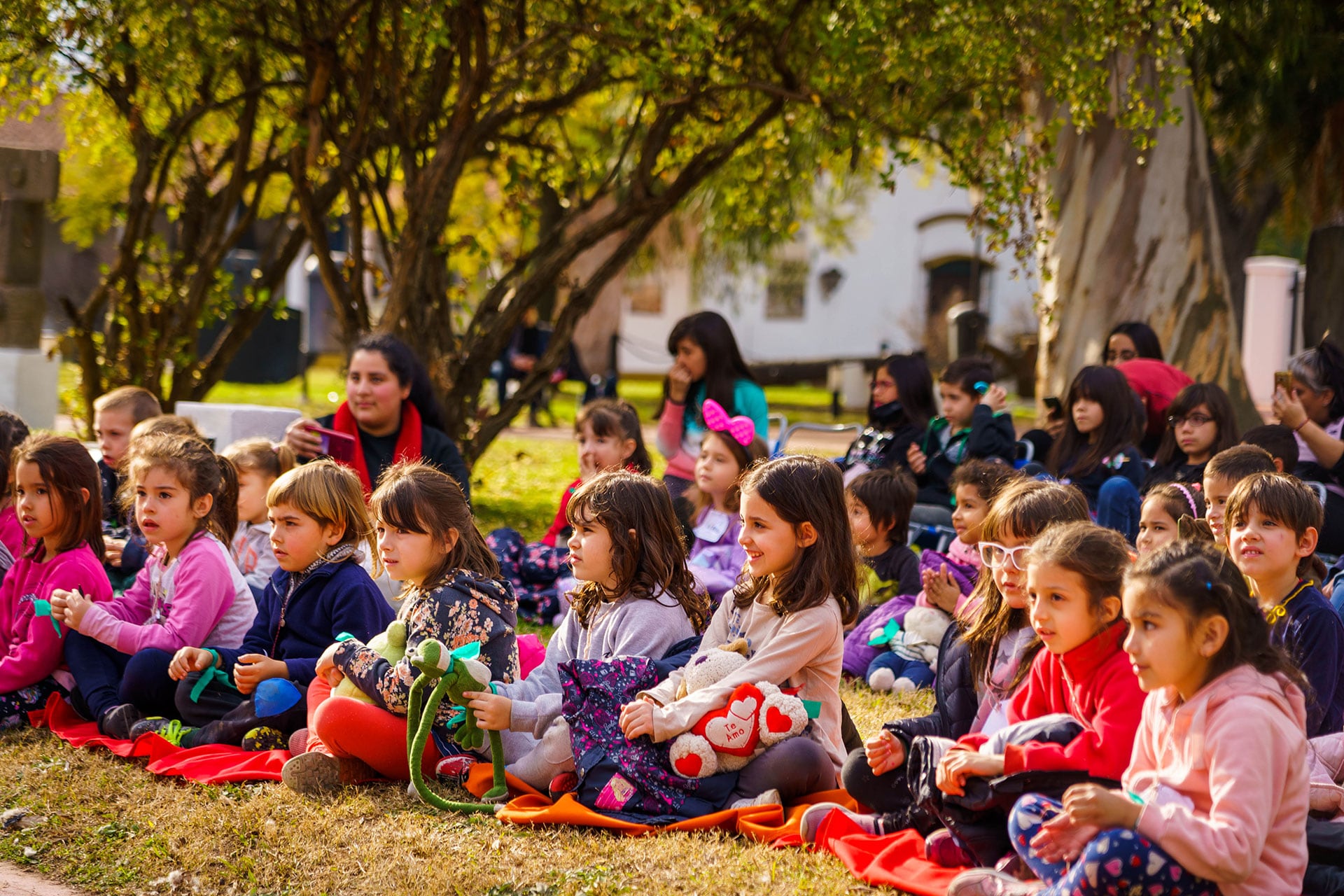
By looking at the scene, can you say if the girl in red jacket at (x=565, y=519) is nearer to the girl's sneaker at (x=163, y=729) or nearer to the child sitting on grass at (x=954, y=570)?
the child sitting on grass at (x=954, y=570)

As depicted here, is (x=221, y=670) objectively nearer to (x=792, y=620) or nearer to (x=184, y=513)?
(x=184, y=513)

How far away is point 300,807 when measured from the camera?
154 inches

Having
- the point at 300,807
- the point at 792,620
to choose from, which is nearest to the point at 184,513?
the point at 300,807

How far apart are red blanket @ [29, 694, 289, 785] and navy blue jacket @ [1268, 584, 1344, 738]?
2.96m

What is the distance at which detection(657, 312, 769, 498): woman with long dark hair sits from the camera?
282 inches

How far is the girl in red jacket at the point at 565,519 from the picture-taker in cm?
638

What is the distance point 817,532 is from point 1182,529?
48.1 inches

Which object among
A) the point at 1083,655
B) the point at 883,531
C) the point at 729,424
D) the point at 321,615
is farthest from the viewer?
the point at 729,424

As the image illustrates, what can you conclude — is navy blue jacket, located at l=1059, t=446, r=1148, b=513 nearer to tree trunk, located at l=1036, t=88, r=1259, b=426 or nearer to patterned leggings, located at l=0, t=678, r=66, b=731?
tree trunk, located at l=1036, t=88, r=1259, b=426

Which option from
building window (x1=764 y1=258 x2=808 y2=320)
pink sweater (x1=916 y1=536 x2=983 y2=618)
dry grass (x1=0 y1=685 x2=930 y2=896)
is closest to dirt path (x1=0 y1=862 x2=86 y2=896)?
dry grass (x1=0 y1=685 x2=930 y2=896)

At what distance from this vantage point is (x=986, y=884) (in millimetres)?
3104

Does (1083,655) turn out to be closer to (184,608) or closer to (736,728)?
(736,728)

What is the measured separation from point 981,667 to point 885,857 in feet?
2.11

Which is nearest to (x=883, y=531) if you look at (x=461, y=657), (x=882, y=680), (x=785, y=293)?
(x=882, y=680)
